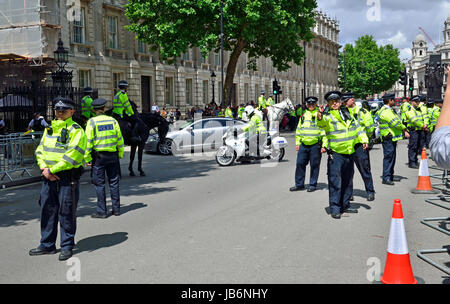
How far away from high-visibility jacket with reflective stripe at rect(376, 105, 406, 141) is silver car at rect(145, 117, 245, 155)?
9.28 metres

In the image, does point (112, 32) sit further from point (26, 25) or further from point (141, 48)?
point (26, 25)

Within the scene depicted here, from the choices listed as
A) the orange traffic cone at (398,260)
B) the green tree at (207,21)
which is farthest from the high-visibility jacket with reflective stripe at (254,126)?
the green tree at (207,21)

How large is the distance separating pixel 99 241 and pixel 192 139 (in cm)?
1269

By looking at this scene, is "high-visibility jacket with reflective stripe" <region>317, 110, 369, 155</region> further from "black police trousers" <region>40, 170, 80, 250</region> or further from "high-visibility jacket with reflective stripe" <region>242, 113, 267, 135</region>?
"high-visibility jacket with reflective stripe" <region>242, 113, 267, 135</region>

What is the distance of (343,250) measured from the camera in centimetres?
584

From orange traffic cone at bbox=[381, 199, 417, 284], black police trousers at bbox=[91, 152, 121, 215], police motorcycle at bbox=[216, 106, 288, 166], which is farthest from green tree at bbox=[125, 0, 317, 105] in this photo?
orange traffic cone at bbox=[381, 199, 417, 284]

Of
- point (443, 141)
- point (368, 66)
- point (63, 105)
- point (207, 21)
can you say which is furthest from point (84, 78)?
point (368, 66)

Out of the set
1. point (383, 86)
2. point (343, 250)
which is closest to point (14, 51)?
point (343, 250)

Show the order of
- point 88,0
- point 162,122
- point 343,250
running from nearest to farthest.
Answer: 1. point 343,250
2. point 162,122
3. point 88,0

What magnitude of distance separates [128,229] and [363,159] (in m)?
4.44

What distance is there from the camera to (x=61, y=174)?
5.86 meters

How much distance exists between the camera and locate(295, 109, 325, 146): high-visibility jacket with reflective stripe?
1005cm
